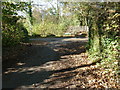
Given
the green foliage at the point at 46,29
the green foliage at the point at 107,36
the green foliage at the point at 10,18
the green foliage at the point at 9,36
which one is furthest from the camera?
the green foliage at the point at 46,29

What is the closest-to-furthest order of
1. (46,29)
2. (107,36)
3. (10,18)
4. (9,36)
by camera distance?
(107,36)
(10,18)
(9,36)
(46,29)

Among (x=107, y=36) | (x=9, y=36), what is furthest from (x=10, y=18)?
(x=107, y=36)

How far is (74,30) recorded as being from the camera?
81.8 ft

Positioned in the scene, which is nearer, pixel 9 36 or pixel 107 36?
pixel 107 36

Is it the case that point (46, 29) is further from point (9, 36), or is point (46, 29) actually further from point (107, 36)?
point (107, 36)

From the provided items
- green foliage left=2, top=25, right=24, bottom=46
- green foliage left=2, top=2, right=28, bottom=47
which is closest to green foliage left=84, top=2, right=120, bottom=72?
green foliage left=2, top=2, right=28, bottom=47


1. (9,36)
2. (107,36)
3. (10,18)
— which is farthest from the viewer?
(9,36)

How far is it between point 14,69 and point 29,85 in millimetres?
1730

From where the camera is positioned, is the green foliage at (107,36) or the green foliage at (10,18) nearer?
the green foliage at (107,36)

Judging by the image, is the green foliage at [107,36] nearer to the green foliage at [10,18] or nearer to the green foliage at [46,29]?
the green foliage at [10,18]

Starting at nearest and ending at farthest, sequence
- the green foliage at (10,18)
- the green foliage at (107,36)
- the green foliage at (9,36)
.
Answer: the green foliage at (107,36), the green foliage at (10,18), the green foliage at (9,36)

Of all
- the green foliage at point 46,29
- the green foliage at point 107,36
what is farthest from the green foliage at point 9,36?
the green foliage at point 46,29

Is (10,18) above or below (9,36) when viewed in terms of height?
above

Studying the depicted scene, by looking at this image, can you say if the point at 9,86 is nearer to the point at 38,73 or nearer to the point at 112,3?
the point at 38,73
